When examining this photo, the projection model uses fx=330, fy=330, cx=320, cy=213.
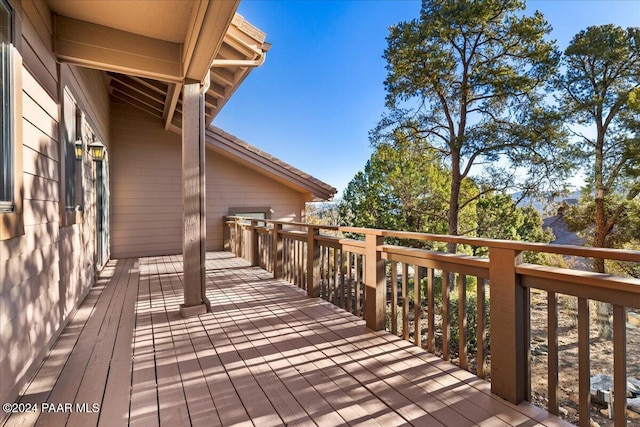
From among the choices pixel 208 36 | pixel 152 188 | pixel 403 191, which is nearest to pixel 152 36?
pixel 208 36

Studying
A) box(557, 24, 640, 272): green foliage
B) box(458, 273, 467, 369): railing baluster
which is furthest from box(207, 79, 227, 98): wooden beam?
box(557, 24, 640, 272): green foliage

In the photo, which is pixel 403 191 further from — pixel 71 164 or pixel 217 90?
pixel 71 164

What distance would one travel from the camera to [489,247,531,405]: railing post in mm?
1814

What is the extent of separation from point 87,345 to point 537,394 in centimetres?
625

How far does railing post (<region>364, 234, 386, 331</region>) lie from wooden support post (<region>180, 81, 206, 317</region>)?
1736 mm

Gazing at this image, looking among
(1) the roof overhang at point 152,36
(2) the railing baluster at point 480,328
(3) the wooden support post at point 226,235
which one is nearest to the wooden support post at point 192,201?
(1) the roof overhang at point 152,36

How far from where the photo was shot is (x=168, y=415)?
69.0 inches

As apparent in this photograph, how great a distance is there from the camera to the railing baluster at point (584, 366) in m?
1.61

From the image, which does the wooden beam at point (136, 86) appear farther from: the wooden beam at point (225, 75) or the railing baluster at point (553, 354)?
the railing baluster at point (553, 354)

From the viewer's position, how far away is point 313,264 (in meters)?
3.92

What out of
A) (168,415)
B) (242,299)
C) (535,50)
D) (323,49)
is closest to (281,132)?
(323,49)

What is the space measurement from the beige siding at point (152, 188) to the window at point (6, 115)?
19.8 feet

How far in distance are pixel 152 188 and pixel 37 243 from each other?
577cm

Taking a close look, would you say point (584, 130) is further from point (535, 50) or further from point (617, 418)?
point (617, 418)
